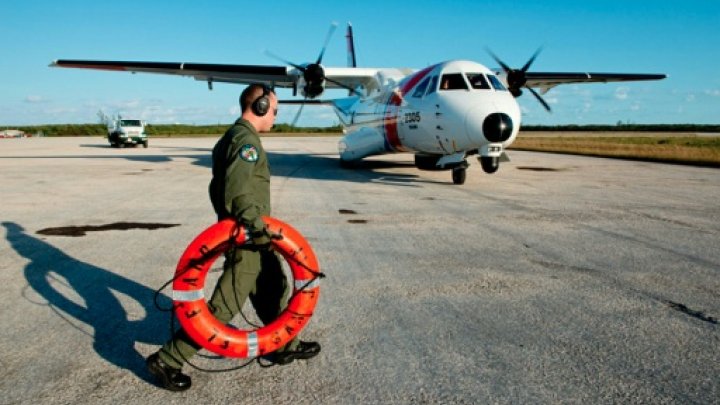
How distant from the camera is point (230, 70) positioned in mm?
18828

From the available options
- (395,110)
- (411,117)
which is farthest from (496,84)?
(395,110)

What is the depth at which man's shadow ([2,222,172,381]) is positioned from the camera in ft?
11.8

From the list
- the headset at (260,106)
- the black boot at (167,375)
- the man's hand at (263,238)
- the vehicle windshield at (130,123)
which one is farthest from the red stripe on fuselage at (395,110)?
the vehicle windshield at (130,123)

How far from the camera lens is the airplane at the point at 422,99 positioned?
1136 cm

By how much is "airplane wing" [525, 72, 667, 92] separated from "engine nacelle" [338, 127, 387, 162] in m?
6.63

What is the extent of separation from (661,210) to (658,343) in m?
6.60

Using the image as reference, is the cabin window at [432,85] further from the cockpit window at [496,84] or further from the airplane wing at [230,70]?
the airplane wing at [230,70]

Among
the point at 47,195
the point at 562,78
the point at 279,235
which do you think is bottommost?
the point at 47,195

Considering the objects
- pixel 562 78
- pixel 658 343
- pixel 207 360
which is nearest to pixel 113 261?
pixel 207 360

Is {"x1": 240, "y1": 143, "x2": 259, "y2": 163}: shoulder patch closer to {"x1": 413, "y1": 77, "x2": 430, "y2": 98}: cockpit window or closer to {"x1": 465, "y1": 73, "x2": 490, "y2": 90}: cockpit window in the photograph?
{"x1": 465, "y1": 73, "x2": 490, "y2": 90}: cockpit window

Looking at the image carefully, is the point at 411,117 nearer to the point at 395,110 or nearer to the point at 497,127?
the point at 395,110

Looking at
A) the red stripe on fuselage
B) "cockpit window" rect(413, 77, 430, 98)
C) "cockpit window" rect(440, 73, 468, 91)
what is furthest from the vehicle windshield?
"cockpit window" rect(440, 73, 468, 91)

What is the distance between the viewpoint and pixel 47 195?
11297mm

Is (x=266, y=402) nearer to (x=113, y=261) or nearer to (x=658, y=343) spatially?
(x=658, y=343)
